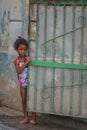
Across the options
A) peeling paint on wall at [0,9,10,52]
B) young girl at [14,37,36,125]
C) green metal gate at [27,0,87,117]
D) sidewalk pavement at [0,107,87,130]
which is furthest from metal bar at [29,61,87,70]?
peeling paint on wall at [0,9,10,52]

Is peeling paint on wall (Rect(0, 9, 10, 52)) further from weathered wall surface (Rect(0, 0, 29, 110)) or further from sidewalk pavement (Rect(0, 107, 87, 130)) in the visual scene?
sidewalk pavement (Rect(0, 107, 87, 130))

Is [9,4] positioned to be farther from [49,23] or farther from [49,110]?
[49,110]

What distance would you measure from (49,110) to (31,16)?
4.74ft

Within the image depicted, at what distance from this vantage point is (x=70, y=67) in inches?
249

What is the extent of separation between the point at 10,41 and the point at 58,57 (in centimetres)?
151

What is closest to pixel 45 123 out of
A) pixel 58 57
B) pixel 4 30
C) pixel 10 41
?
pixel 58 57

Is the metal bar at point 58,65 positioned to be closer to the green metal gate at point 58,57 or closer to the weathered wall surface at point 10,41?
the green metal gate at point 58,57

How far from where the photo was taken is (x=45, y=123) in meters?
6.96

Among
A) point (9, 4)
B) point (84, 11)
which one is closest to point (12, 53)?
point (9, 4)

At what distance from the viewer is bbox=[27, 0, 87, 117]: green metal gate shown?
6.28m

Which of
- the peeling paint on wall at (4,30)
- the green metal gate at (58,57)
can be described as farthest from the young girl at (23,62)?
the peeling paint on wall at (4,30)

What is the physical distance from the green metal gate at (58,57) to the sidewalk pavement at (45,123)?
0.30 m

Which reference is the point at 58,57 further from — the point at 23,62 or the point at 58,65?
the point at 23,62

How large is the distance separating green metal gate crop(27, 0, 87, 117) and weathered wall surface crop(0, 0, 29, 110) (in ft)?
2.91
